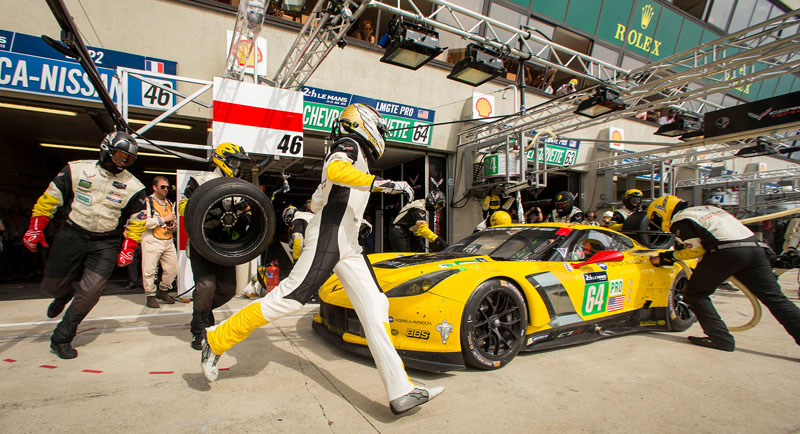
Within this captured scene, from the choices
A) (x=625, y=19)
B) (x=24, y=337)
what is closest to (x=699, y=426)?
(x=24, y=337)

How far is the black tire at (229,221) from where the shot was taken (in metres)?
2.85

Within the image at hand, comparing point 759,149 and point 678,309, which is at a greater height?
point 759,149

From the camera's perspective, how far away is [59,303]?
3297 mm

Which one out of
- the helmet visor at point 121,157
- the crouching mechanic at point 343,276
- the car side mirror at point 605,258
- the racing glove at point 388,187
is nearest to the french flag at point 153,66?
the helmet visor at point 121,157

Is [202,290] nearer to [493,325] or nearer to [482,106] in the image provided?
[493,325]

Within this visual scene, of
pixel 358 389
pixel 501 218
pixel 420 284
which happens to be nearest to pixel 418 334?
pixel 420 284

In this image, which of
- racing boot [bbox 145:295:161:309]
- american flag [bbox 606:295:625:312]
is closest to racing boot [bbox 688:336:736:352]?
american flag [bbox 606:295:625:312]

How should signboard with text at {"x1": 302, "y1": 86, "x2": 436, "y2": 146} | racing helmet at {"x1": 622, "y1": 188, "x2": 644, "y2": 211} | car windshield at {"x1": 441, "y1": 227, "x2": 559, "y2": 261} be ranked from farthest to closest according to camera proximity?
signboard with text at {"x1": 302, "y1": 86, "x2": 436, "y2": 146}, racing helmet at {"x1": 622, "y1": 188, "x2": 644, "y2": 211}, car windshield at {"x1": 441, "y1": 227, "x2": 559, "y2": 261}

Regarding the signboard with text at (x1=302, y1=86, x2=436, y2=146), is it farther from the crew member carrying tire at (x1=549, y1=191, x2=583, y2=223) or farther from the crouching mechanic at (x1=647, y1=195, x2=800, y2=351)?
the crouching mechanic at (x1=647, y1=195, x2=800, y2=351)

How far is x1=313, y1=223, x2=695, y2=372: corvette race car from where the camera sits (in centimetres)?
264

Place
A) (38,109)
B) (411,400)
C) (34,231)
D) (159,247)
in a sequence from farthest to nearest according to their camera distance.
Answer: (38,109), (159,247), (34,231), (411,400)

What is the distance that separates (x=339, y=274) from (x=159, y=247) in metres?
4.32

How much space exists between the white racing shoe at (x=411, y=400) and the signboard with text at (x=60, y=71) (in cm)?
645

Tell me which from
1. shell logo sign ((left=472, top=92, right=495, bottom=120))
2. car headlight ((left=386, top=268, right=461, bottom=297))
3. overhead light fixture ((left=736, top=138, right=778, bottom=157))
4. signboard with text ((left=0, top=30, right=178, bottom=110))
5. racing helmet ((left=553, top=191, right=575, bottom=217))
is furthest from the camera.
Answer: shell logo sign ((left=472, top=92, right=495, bottom=120))
